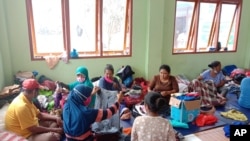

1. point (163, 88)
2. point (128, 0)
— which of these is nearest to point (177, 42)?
point (128, 0)

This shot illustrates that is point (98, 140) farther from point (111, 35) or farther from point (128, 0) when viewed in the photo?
point (128, 0)

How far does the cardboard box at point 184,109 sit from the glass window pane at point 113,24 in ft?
7.37

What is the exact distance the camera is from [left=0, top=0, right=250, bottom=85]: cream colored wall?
384 centimetres

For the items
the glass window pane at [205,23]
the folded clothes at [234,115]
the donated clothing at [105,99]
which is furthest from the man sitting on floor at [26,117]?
the glass window pane at [205,23]

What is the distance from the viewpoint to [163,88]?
3.57 metres

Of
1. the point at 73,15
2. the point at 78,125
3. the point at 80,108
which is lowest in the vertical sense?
the point at 78,125

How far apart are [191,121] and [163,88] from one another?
718mm

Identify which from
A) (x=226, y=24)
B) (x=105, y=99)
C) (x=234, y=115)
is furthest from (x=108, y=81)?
(x=226, y=24)

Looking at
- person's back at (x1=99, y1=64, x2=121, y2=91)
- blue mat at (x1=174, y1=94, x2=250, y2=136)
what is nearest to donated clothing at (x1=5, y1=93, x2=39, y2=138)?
person's back at (x1=99, y1=64, x2=121, y2=91)

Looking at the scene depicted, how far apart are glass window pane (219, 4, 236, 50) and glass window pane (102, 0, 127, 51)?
10.3 ft

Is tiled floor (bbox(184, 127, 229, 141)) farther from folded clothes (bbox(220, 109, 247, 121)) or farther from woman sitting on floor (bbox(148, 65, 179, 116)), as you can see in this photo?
woman sitting on floor (bbox(148, 65, 179, 116))

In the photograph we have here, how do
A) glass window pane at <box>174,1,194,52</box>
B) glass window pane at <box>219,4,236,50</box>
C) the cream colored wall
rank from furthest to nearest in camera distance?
glass window pane at <box>219,4,236,50</box>
glass window pane at <box>174,1,194,52</box>
the cream colored wall

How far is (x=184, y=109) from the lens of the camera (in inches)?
121

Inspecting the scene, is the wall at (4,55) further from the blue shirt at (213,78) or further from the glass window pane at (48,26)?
the blue shirt at (213,78)
